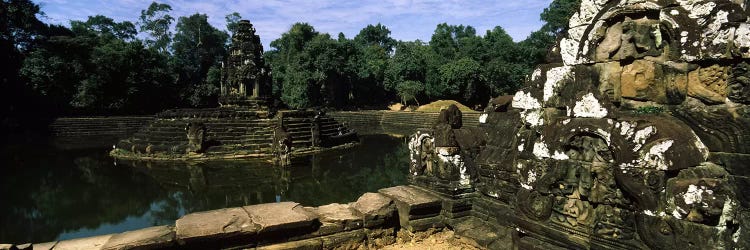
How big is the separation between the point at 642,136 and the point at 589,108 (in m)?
0.44

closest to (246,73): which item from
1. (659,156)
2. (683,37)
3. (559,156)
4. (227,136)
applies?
(227,136)

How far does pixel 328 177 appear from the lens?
40.9 feet

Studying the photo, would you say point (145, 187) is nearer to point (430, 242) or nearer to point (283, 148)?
point (283, 148)

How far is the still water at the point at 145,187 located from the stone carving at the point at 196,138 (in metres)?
1.29

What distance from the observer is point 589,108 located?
262cm

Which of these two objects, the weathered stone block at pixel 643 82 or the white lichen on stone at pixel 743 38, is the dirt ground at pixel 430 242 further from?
the white lichen on stone at pixel 743 38

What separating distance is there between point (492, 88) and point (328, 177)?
2917cm

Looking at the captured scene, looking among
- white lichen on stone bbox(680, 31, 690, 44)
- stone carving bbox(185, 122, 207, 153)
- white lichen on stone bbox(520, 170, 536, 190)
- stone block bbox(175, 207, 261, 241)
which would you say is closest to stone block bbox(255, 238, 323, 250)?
stone block bbox(175, 207, 261, 241)

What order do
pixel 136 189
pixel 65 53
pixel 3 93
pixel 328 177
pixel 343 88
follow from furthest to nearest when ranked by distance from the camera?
pixel 343 88 → pixel 65 53 → pixel 3 93 → pixel 328 177 → pixel 136 189

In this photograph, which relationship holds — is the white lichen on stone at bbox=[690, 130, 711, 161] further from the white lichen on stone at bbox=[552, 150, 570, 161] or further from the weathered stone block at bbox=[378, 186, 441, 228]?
the weathered stone block at bbox=[378, 186, 441, 228]

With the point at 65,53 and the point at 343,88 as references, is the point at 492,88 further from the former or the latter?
the point at 65,53

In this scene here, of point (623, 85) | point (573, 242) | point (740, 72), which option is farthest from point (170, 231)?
point (740, 72)

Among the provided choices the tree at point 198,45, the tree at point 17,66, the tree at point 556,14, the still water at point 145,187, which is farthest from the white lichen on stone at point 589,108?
the tree at point 198,45

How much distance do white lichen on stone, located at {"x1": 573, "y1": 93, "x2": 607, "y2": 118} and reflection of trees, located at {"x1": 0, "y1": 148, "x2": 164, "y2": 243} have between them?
8661 millimetres
